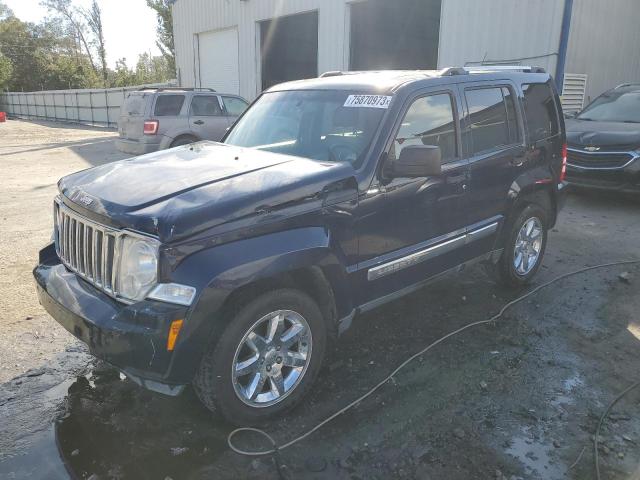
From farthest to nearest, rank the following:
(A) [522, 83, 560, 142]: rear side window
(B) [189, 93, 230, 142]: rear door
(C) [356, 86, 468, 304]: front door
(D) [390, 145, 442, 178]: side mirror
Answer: (B) [189, 93, 230, 142]: rear door → (A) [522, 83, 560, 142]: rear side window → (C) [356, 86, 468, 304]: front door → (D) [390, 145, 442, 178]: side mirror

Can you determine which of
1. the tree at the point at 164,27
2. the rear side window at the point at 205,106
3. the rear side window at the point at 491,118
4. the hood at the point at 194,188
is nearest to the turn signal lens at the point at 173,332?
the hood at the point at 194,188

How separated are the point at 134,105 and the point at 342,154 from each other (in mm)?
9193

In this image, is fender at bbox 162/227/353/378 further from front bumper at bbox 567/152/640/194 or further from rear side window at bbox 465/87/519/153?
front bumper at bbox 567/152/640/194

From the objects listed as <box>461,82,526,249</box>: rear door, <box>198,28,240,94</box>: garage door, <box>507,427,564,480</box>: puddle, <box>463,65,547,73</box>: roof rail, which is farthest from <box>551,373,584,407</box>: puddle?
<box>198,28,240,94</box>: garage door

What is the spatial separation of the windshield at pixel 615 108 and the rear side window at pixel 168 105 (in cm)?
826

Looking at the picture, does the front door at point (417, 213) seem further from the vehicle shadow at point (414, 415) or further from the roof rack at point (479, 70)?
the vehicle shadow at point (414, 415)

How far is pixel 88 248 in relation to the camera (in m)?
2.86

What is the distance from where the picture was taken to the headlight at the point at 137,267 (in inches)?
98.5

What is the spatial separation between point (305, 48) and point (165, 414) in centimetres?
1852

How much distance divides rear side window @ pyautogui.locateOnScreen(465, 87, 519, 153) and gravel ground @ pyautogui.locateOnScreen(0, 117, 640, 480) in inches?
58.1

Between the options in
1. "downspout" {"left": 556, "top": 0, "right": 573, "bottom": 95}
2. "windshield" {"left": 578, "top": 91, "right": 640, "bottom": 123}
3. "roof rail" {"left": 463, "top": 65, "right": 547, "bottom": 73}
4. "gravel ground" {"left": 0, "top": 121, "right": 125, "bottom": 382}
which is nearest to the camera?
"gravel ground" {"left": 0, "top": 121, "right": 125, "bottom": 382}

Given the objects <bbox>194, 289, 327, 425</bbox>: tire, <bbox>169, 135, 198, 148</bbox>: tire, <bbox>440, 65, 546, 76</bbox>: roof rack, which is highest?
<bbox>440, 65, 546, 76</bbox>: roof rack

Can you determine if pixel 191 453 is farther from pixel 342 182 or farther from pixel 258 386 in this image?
pixel 342 182

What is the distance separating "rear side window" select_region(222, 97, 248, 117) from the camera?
482 inches
